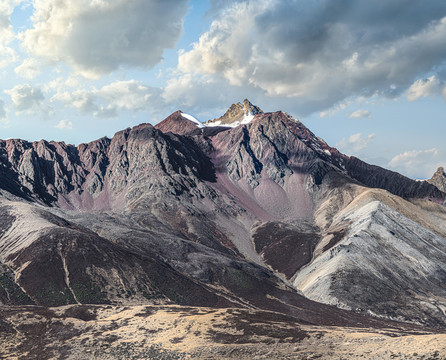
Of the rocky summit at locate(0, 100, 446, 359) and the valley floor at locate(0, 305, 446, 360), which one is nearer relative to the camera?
the valley floor at locate(0, 305, 446, 360)

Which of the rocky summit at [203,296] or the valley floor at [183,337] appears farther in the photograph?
Answer: the rocky summit at [203,296]

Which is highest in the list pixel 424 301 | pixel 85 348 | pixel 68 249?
pixel 68 249

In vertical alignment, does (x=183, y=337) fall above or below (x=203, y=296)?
above

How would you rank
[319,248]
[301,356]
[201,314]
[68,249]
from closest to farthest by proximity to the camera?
[301,356]
[201,314]
[68,249]
[319,248]

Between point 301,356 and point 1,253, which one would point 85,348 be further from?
point 1,253

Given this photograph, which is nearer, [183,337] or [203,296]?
[183,337]

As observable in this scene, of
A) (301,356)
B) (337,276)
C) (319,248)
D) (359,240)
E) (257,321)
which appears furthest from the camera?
(319,248)

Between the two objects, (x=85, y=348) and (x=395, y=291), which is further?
(x=395, y=291)

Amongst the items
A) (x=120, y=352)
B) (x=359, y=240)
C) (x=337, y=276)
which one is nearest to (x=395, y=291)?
(x=337, y=276)
